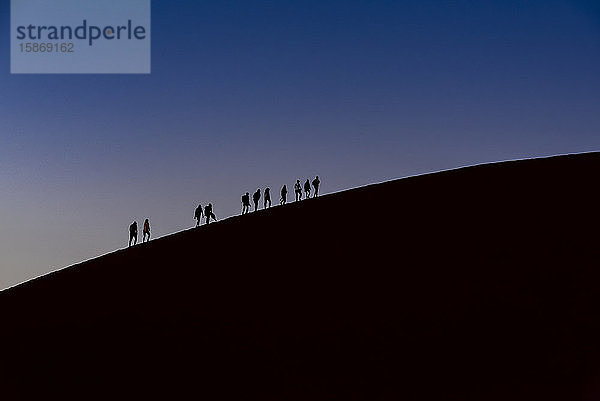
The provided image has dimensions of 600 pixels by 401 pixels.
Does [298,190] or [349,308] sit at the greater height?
[298,190]

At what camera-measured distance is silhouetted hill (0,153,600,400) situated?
9289 millimetres

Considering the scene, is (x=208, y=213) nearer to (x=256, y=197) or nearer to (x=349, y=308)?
(x=256, y=197)

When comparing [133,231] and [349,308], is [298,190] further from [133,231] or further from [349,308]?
[349,308]

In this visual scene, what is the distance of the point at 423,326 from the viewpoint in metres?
10.2

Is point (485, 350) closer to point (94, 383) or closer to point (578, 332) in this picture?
point (578, 332)

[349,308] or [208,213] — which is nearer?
[349,308]

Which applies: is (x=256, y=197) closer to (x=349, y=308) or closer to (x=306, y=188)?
(x=306, y=188)

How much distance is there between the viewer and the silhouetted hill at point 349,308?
9289 mm

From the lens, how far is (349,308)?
11320 mm

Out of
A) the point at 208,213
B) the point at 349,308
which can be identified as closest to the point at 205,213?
the point at 208,213

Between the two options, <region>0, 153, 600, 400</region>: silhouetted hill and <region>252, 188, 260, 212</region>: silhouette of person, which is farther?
<region>252, 188, 260, 212</region>: silhouette of person

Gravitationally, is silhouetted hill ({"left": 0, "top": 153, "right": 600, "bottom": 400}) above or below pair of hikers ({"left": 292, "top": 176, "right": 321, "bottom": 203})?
below

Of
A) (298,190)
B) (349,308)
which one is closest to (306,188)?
(298,190)

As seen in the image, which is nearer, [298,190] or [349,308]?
[349,308]
